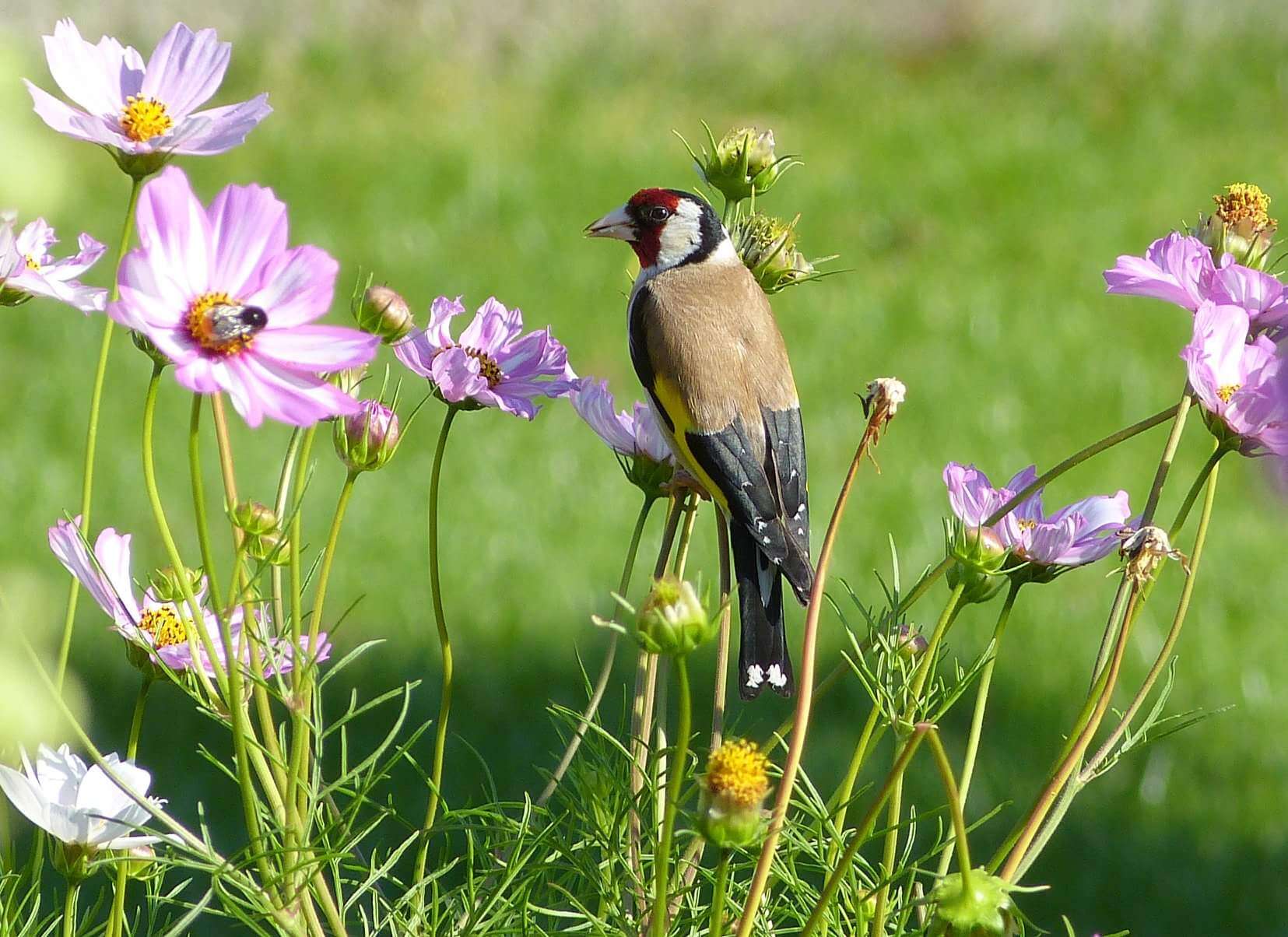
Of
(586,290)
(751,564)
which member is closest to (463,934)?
(751,564)

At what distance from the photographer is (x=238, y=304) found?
0.65 m

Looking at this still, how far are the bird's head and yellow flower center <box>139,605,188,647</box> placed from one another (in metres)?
0.59

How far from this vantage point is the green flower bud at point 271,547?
0.73 meters

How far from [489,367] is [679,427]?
0.31 m

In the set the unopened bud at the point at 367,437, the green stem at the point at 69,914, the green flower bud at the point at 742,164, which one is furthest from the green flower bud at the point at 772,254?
the green stem at the point at 69,914

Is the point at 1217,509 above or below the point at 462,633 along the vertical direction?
above

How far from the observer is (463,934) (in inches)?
29.5

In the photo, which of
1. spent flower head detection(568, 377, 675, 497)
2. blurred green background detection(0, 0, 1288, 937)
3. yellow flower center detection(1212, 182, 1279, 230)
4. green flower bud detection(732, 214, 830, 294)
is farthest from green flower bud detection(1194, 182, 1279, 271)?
blurred green background detection(0, 0, 1288, 937)

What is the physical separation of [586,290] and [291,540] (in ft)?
10.0

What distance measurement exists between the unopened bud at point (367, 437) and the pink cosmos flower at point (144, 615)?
0.09m

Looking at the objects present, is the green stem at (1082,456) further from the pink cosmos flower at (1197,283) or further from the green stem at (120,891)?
the green stem at (120,891)

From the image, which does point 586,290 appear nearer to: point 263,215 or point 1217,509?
point 1217,509

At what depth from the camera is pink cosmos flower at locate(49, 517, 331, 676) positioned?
2.38 ft

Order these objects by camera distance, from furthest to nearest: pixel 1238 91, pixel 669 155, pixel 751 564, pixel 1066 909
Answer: pixel 1238 91
pixel 669 155
pixel 1066 909
pixel 751 564
